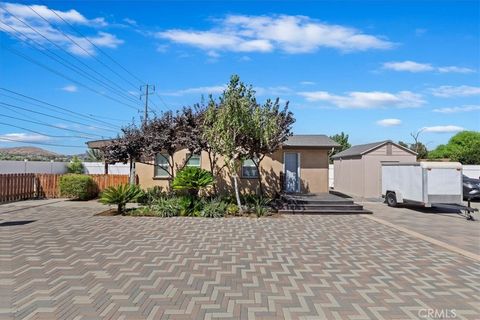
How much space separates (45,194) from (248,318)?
18070mm

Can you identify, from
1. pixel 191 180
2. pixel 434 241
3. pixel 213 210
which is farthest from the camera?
pixel 191 180

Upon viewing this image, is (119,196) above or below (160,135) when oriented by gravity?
below

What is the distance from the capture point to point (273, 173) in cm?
1797

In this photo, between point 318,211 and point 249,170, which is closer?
point 318,211

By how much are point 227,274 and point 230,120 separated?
25.9ft

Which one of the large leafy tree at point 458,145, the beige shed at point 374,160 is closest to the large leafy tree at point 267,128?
the beige shed at point 374,160

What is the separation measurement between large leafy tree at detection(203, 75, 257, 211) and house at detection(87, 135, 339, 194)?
4233 millimetres

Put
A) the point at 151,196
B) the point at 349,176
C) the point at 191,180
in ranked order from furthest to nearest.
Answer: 1. the point at 349,176
2. the point at 151,196
3. the point at 191,180

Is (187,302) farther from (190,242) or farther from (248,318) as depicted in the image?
(190,242)

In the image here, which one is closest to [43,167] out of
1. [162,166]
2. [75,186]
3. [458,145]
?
[75,186]

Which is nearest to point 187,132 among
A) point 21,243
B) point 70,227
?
point 70,227

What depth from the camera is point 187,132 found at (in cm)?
1462

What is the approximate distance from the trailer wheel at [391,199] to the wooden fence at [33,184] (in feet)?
46.6

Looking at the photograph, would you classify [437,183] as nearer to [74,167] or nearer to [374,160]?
[374,160]
